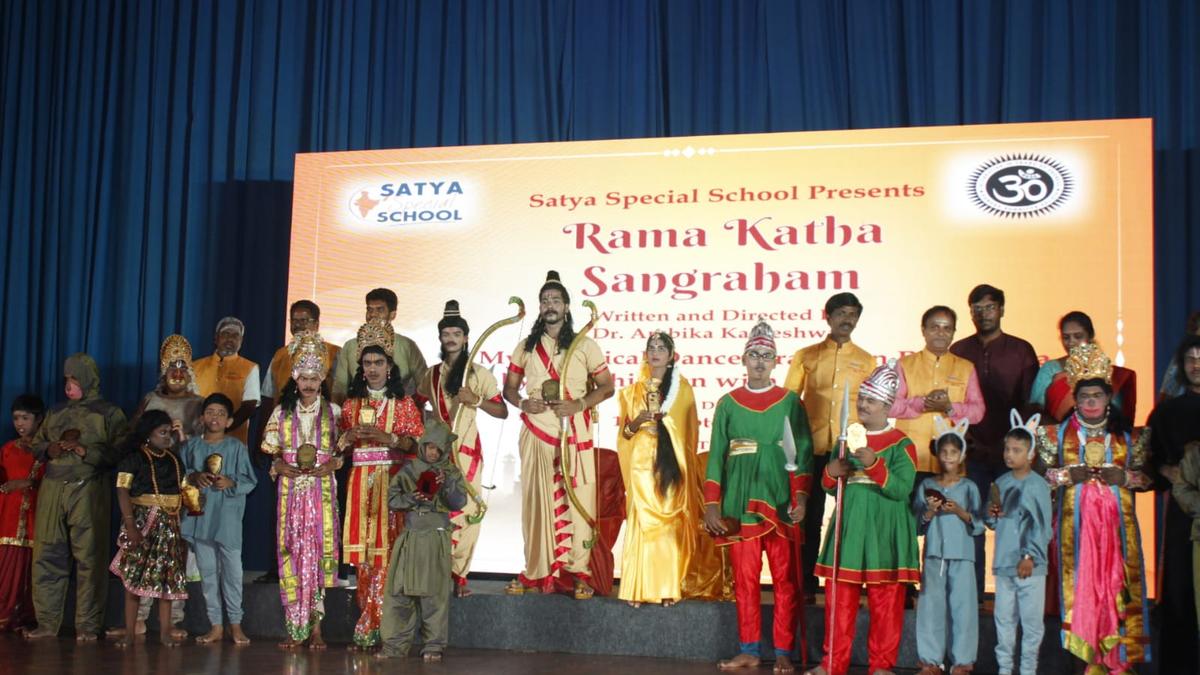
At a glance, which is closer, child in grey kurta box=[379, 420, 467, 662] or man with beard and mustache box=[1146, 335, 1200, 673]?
man with beard and mustache box=[1146, 335, 1200, 673]

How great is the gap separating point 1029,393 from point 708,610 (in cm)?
176

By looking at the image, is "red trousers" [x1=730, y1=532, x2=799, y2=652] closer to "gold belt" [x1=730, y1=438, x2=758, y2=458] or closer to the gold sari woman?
"gold belt" [x1=730, y1=438, x2=758, y2=458]

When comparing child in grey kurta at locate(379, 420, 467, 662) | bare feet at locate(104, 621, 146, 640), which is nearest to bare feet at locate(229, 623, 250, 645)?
bare feet at locate(104, 621, 146, 640)

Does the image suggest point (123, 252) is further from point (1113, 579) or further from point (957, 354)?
point (1113, 579)

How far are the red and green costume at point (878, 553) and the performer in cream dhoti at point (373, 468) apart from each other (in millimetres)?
2026

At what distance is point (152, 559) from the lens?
6.03 m

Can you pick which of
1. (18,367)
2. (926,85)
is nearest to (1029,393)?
(926,85)

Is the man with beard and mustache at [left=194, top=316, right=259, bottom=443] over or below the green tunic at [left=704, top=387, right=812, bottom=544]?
over

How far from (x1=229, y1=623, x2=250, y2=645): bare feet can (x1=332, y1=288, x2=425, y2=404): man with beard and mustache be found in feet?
3.86

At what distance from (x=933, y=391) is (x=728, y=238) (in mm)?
1935

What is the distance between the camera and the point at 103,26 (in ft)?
29.3

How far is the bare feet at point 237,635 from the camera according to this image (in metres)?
6.07

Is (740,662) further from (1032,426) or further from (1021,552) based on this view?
(1032,426)

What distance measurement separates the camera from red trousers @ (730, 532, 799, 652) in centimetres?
546
